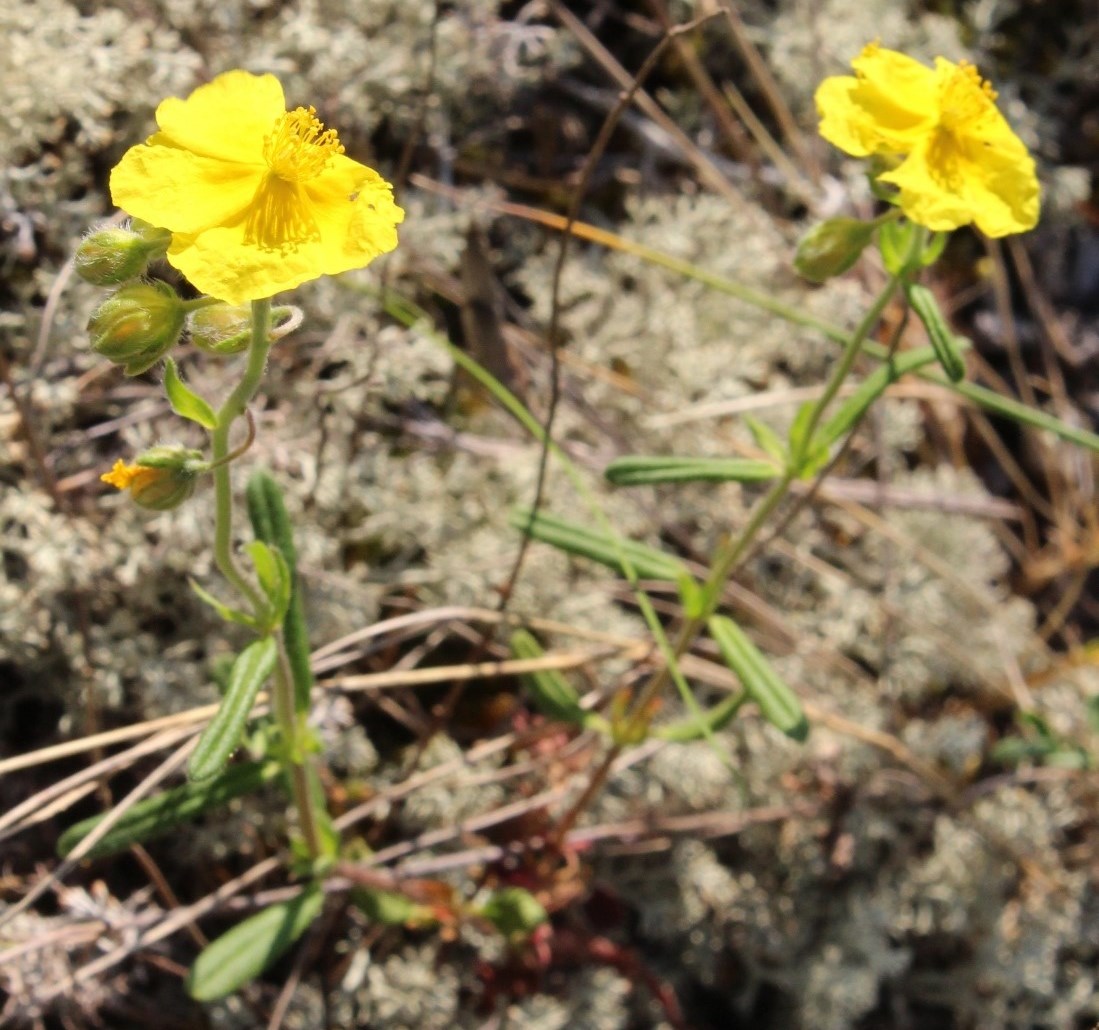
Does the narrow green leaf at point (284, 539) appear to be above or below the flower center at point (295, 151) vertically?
below

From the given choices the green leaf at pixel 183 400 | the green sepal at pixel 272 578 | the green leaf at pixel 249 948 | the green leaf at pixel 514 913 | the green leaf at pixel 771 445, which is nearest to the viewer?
the green leaf at pixel 183 400

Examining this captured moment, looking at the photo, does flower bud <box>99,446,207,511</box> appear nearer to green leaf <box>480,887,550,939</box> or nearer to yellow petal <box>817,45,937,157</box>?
yellow petal <box>817,45,937,157</box>

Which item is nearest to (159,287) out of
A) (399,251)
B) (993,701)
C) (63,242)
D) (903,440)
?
(63,242)

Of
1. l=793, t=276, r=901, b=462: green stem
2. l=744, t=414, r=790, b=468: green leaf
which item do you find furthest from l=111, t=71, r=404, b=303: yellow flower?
l=744, t=414, r=790, b=468: green leaf

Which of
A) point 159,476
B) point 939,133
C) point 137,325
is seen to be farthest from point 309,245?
point 939,133

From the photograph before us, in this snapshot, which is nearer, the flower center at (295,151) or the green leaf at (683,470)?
the flower center at (295,151)

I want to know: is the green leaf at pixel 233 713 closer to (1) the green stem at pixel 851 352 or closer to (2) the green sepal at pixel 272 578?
(2) the green sepal at pixel 272 578

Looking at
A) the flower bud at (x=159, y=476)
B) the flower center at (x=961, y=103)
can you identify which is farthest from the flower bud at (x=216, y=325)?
the flower center at (x=961, y=103)
